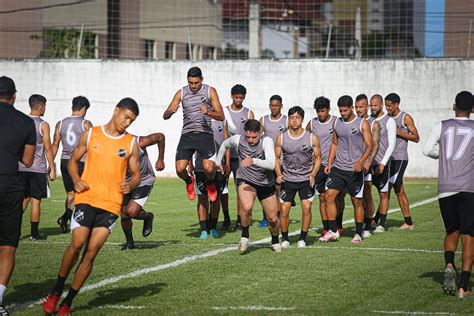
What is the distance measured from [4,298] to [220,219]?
946 centimetres

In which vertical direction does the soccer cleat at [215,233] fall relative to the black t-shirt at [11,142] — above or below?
below

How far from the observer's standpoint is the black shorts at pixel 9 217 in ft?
28.7

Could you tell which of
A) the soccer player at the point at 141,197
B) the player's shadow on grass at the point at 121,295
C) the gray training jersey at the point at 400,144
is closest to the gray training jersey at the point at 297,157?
the soccer player at the point at 141,197

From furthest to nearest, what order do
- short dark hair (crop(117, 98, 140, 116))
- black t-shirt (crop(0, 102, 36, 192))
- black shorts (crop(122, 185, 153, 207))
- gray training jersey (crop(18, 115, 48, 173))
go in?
gray training jersey (crop(18, 115, 48, 173)) < black shorts (crop(122, 185, 153, 207)) < short dark hair (crop(117, 98, 140, 116)) < black t-shirt (crop(0, 102, 36, 192))

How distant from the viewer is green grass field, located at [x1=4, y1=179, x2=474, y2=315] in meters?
9.05

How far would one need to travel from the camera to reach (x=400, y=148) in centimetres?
1689

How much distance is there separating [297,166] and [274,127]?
2.90 meters

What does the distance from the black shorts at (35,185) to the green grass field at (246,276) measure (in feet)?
2.58

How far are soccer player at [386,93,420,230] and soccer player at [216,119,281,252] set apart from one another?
4.39 m

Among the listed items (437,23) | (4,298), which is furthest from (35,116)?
(437,23)

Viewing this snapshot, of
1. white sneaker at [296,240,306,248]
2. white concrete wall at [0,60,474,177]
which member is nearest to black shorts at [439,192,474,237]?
white sneaker at [296,240,306,248]

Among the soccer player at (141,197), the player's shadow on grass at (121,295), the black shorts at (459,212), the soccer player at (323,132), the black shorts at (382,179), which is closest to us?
the player's shadow on grass at (121,295)

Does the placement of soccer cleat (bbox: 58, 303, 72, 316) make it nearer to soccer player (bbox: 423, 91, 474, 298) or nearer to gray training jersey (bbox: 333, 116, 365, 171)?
soccer player (bbox: 423, 91, 474, 298)

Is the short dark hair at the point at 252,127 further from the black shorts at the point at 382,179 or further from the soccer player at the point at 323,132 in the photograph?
the black shorts at the point at 382,179
